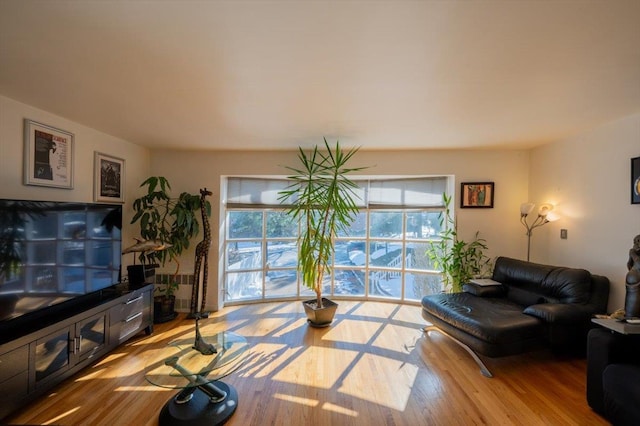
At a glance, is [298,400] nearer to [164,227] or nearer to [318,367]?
[318,367]

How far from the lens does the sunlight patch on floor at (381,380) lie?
6.40ft

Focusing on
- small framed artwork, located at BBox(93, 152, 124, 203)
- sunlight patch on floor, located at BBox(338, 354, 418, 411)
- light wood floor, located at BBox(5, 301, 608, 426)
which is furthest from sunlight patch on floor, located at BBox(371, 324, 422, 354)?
small framed artwork, located at BBox(93, 152, 124, 203)

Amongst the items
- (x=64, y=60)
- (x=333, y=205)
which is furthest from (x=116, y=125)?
(x=333, y=205)

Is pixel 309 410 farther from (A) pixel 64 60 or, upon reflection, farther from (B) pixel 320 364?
(A) pixel 64 60

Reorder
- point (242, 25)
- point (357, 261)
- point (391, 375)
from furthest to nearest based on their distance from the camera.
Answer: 1. point (357, 261)
2. point (391, 375)
3. point (242, 25)

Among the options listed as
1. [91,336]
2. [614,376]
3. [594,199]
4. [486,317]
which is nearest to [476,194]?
[594,199]

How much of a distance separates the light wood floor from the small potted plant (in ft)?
1.47

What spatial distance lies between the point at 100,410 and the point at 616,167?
4930 mm

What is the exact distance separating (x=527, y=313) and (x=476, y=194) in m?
1.74

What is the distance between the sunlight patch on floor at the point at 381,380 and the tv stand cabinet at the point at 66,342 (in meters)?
2.15

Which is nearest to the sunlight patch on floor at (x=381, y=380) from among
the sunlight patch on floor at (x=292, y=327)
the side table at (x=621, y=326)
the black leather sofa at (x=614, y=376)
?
the sunlight patch on floor at (x=292, y=327)

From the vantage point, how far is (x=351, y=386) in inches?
81.9

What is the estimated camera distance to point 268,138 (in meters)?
3.07

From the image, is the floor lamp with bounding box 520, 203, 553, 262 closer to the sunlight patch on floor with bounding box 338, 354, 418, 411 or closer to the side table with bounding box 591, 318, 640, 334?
the side table with bounding box 591, 318, 640, 334
